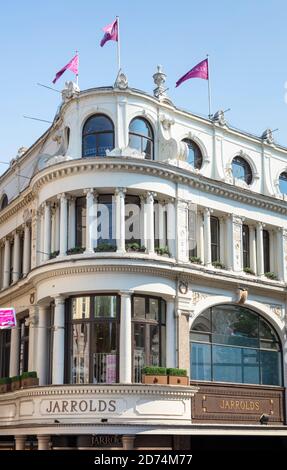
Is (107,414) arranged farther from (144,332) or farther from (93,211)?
(93,211)

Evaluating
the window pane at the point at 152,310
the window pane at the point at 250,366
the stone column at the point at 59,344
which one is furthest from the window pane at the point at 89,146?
the window pane at the point at 250,366

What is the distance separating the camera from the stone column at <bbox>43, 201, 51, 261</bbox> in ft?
108

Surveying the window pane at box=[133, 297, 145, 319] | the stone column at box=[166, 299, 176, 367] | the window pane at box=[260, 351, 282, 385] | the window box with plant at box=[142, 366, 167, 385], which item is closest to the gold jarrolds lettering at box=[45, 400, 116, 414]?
the window box with plant at box=[142, 366, 167, 385]

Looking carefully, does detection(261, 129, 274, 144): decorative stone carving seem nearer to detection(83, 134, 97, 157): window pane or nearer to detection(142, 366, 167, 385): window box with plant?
detection(83, 134, 97, 157): window pane

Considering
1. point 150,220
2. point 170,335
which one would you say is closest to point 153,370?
point 170,335

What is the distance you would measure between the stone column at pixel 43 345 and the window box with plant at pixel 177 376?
593 cm

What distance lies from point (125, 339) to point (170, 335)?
2.44 m

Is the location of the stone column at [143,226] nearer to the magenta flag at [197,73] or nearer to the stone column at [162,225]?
the stone column at [162,225]

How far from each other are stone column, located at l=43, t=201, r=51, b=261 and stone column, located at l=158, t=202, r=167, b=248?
500 centimetres

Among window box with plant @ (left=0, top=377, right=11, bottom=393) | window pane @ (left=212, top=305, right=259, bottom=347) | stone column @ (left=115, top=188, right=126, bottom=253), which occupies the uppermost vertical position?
stone column @ (left=115, top=188, right=126, bottom=253)

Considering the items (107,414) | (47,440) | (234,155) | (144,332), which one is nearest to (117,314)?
(144,332)

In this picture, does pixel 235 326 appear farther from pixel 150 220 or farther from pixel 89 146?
pixel 89 146

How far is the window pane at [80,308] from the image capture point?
3093 cm

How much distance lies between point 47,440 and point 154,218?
10.5m
